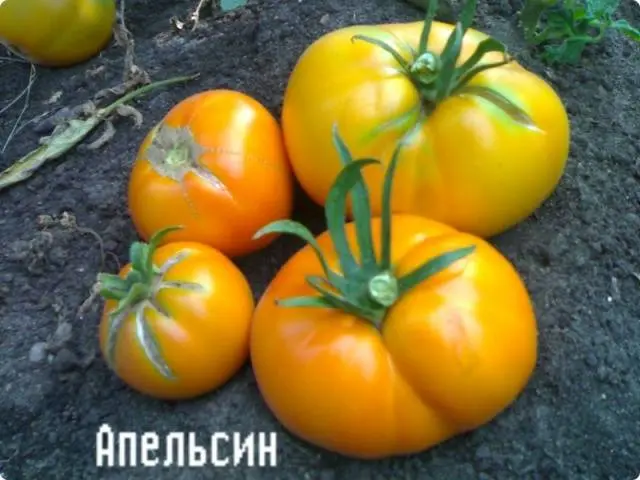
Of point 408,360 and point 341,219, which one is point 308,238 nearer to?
point 341,219

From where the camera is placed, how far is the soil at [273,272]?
1195mm

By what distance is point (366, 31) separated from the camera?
4.23 ft

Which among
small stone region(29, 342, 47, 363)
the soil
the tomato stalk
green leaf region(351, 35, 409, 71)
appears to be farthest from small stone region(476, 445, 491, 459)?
small stone region(29, 342, 47, 363)

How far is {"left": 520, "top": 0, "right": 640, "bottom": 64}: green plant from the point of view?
1508mm

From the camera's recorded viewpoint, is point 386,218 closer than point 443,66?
Yes

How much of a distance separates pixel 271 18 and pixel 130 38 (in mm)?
322

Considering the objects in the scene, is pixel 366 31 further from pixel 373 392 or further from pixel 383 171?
pixel 373 392

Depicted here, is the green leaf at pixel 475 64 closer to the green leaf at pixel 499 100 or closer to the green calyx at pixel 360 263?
the green leaf at pixel 499 100

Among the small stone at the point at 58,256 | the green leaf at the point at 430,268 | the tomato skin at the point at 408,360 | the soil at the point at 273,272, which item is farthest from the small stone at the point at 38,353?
the green leaf at the point at 430,268

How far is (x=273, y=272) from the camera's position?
1.40 metres

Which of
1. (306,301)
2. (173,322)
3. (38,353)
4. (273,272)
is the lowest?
(38,353)

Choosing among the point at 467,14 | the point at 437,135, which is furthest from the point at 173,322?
the point at 467,14

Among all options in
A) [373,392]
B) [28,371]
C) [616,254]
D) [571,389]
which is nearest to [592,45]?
[616,254]

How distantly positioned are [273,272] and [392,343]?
39 centimetres
